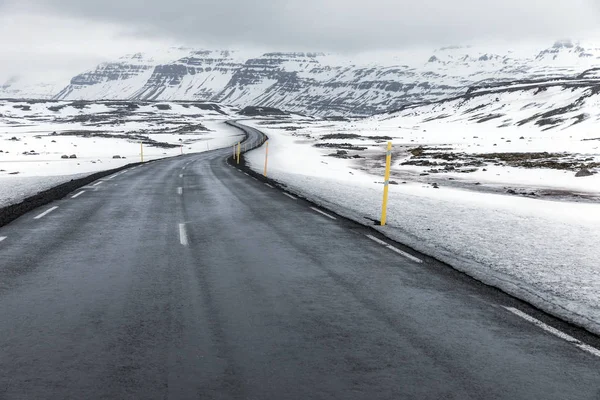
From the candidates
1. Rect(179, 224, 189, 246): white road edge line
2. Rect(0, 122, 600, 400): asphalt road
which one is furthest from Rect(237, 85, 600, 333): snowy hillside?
Rect(179, 224, 189, 246): white road edge line

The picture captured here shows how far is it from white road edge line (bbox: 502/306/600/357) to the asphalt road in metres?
0.10

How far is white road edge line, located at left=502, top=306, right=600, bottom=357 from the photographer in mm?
5191

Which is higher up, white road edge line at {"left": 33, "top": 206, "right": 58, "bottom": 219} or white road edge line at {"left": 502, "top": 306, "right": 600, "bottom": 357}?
white road edge line at {"left": 502, "top": 306, "right": 600, "bottom": 357}

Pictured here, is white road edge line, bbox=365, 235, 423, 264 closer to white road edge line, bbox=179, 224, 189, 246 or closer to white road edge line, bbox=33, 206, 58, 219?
white road edge line, bbox=179, 224, 189, 246

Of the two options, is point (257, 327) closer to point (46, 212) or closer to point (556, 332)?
point (556, 332)

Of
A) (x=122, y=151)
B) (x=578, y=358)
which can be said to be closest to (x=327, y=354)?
(x=578, y=358)

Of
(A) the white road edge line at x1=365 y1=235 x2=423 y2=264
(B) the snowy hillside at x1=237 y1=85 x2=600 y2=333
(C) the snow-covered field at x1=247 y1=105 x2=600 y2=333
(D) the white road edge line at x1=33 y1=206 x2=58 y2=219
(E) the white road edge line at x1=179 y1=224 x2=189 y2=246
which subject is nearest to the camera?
(C) the snow-covered field at x1=247 y1=105 x2=600 y2=333

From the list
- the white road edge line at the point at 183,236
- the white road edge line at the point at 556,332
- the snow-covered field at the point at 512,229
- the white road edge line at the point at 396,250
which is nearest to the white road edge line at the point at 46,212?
the white road edge line at the point at 183,236

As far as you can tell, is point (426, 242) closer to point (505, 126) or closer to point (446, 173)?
point (446, 173)

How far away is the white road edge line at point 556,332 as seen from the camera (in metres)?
5.19

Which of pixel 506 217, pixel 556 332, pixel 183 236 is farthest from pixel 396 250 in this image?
pixel 506 217

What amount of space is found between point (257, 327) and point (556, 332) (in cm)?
334

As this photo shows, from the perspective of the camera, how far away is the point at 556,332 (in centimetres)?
564

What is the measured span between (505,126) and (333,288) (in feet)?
328
